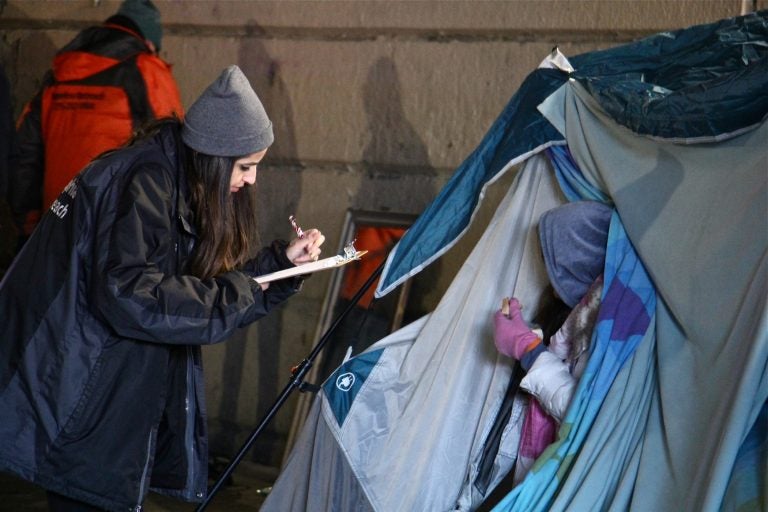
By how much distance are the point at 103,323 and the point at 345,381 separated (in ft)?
2.48

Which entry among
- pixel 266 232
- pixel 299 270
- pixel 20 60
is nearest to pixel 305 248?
pixel 299 270

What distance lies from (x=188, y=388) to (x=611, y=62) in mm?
1423

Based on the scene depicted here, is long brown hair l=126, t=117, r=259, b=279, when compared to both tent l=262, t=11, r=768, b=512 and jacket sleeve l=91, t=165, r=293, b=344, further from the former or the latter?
tent l=262, t=11, r=768, b=512

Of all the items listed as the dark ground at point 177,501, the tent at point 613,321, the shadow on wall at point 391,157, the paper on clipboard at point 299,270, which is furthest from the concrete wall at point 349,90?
the paper on clipboard at point 299,270

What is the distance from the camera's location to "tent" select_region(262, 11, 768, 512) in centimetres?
231

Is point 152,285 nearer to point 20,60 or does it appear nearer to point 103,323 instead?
point 103,323

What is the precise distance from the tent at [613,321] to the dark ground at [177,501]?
110cm

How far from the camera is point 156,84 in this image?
4.45 meters

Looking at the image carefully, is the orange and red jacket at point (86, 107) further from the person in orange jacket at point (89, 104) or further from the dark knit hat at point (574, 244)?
the dark knit hat at point (574, 244)

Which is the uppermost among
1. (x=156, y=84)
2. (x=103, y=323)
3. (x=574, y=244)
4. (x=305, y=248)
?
(x=156, y=84)

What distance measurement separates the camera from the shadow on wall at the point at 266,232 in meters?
4.78

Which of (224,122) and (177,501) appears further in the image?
(177,501)

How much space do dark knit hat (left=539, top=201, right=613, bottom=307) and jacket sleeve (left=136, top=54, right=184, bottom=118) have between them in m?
2.13

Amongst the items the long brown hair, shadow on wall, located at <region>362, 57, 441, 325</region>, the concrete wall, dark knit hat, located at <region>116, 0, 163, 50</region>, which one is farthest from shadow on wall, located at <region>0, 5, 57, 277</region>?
the long brown hair
